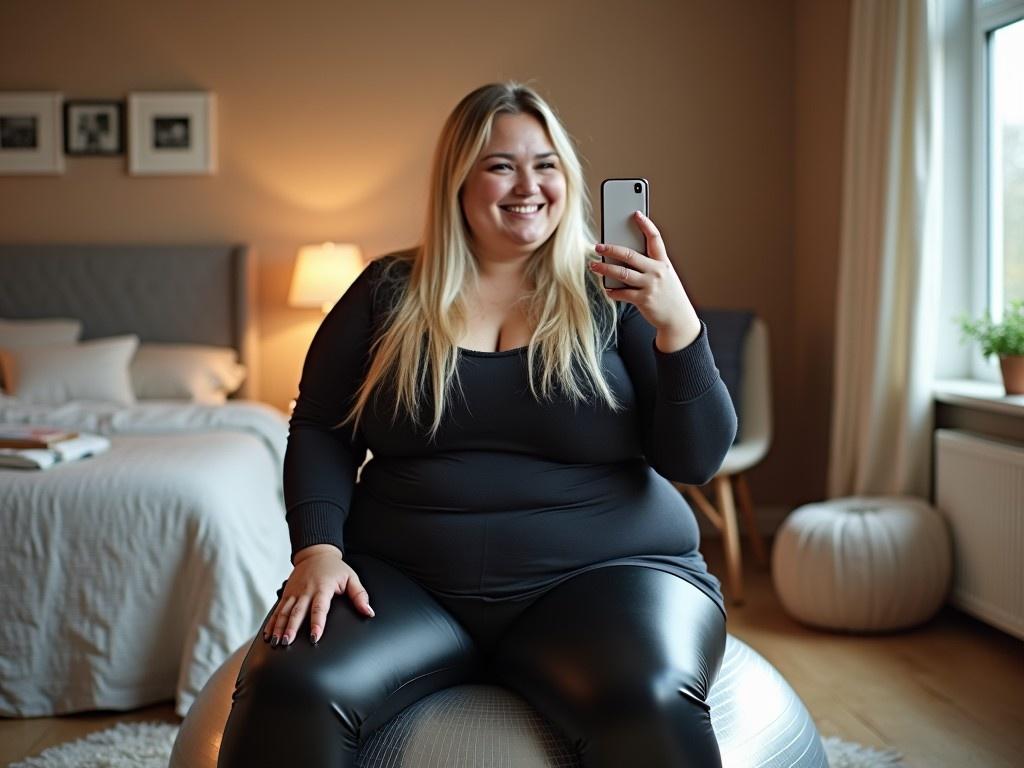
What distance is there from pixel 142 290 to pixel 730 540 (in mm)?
2558

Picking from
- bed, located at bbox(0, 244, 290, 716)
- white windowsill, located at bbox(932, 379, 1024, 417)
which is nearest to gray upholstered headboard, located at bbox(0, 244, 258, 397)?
bed, located at bbox(0, 244, 290, 716)

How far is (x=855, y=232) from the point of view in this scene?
3.61m

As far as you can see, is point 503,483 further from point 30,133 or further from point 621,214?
point 30,133

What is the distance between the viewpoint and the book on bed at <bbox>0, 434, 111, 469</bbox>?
2.74 metres

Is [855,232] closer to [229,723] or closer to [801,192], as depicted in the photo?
[801,192]

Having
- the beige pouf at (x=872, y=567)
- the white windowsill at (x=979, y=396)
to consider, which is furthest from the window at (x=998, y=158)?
the beige pouf at (x=872, y=567)

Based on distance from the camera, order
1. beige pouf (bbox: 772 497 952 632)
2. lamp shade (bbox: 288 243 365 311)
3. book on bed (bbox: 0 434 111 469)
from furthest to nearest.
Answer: lamp shade (bbox: 288 243 365 311), beige pouf (bbox: 772 497 952 632), book on bed (bbox: 0 434 111 469)

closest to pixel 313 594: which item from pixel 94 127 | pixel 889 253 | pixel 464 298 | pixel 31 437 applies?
pixel 464 298

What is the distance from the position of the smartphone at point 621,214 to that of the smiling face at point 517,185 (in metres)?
0.14

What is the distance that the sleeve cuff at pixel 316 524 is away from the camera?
1646 millimetres

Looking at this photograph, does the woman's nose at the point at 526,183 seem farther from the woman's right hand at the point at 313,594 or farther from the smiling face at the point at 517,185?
the woman's right hand at the point at 313,594

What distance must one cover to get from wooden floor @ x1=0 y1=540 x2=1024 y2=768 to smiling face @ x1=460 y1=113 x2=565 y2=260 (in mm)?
1413

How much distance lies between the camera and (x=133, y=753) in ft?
7.65

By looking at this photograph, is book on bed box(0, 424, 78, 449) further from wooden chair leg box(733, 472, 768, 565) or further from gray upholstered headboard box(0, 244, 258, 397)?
wooden chair leg box(733, 472, 768, 565)
